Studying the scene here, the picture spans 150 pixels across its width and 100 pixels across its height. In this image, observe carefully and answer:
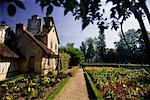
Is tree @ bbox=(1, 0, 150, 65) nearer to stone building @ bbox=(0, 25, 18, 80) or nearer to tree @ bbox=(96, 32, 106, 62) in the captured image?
stone building @ bbox=(0, 25, 18, 80)

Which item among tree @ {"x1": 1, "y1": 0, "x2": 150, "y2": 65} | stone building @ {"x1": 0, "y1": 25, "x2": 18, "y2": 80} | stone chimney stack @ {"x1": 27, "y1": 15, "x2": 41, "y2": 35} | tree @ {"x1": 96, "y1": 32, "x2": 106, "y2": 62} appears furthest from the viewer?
tree @ {"x1": 96, "y1": 32, "x2": 106, "y2": 62}

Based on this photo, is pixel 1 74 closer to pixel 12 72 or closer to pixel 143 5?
pixel 12 72

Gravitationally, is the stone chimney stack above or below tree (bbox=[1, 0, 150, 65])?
above

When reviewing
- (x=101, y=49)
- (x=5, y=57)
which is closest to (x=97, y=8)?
(x=5, y=57)

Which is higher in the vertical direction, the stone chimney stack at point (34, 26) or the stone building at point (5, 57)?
the stone chimney stack at point (34, 26)

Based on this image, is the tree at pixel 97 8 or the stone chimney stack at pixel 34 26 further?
the stone chimney stack at pixel 34 26

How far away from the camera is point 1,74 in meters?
25.6

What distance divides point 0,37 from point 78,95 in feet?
47.9

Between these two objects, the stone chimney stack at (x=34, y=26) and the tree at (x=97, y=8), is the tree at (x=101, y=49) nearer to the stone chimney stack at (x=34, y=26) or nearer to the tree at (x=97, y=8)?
the stone chimney stack at (x=34, y=26)

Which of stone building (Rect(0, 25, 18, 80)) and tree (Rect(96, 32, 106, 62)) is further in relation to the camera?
tree (Rect(96, 32, 106, 62))

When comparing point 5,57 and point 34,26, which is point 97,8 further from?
point 34,26

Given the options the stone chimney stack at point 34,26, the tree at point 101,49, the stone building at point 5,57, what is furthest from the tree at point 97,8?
the tree at point 101,49

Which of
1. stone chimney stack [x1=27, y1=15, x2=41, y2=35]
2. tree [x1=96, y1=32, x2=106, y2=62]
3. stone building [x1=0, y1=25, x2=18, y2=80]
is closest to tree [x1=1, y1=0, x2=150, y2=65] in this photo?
stone building [x1=0, y1=25, x2=18, y2=80]

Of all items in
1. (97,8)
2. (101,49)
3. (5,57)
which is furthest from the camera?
(101,49)
